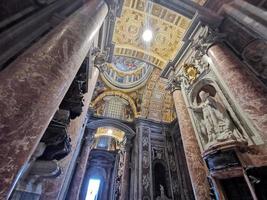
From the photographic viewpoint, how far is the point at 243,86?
3201mm

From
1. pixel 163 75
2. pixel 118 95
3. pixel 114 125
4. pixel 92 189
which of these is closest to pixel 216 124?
pixel 163 75

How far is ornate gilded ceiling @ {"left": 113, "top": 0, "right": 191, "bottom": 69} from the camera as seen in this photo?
726 centimetres

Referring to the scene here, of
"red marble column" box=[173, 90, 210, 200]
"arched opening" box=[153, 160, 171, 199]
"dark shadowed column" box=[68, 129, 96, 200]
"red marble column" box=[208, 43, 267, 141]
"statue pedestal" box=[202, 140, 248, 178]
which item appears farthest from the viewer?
"arched opening" box=[153, 160, 171, 199]

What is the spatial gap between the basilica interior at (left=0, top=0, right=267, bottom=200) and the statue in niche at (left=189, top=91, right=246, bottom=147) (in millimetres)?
25

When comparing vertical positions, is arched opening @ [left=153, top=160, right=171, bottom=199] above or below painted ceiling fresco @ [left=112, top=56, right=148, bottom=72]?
below

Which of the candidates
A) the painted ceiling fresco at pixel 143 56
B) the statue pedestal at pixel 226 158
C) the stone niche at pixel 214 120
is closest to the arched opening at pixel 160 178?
the painted ceiling fresco at pixel 143 56

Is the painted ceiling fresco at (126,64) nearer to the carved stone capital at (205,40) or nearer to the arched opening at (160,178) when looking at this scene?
the arched opening at (160,178)

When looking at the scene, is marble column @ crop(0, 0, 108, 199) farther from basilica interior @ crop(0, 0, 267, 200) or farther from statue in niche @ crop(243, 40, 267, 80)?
statue in niche @ crop(243, 40, 267, 80)

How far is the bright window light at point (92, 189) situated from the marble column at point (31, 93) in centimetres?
1642

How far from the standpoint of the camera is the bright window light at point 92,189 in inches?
607

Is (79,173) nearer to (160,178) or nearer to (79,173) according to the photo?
(79,173)

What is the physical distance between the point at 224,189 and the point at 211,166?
0.44m

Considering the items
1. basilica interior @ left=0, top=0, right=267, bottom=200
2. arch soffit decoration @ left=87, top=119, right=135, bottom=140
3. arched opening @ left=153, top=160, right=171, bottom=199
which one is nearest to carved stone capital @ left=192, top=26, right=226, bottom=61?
basilica interior @ left=0, top=0, right=267, bottom=200

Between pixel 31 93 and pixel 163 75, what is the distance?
6.38 m
